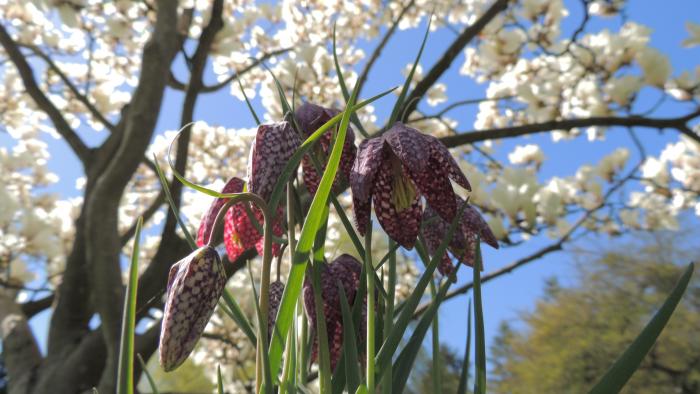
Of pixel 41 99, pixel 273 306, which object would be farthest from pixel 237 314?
pixel 41 99

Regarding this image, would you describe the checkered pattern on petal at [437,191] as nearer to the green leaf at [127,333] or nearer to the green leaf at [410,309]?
the green leaf at [410,309]

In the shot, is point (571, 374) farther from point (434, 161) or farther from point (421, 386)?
point (434, 161)

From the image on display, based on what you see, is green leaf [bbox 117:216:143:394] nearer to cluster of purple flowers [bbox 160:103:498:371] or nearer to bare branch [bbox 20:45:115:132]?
cluster of purple flowers [bbox 160:103:498:371]

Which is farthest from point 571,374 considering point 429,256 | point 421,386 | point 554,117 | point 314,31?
point 429,256

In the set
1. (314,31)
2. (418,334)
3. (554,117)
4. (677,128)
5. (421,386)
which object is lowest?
(418,334)

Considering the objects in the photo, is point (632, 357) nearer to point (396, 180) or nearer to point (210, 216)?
point (396, 180)

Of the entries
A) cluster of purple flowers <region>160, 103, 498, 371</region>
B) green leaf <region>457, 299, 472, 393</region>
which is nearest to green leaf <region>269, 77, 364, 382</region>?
cluster of purple flowers <region>160, 103, 498, 371</region>
